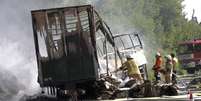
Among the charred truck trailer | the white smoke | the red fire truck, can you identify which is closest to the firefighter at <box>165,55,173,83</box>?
the charred truck trailer

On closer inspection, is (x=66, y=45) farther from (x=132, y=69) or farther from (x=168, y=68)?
(x=168, y=68)

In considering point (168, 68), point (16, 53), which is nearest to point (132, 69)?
point (168, 68)

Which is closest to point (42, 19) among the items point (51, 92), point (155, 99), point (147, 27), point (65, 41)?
point (65, 41)

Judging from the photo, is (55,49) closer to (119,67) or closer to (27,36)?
(119,67)

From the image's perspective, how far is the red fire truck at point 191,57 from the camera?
33344 mm

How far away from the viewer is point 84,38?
1424cm

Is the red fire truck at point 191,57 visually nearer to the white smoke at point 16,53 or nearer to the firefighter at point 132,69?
the white smoke at point 16,53

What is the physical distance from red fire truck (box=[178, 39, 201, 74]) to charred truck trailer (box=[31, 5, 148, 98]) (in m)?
19.7

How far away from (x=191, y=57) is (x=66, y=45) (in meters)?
20.3

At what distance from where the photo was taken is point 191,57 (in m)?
33.5

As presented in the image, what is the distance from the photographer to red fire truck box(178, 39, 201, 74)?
33.3 m

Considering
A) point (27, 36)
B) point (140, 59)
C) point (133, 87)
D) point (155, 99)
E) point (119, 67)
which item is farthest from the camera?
point (27, 36)

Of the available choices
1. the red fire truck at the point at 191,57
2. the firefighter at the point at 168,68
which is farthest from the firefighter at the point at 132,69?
the red fire truck at the point at 191,57

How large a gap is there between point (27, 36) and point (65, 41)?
5396mm
